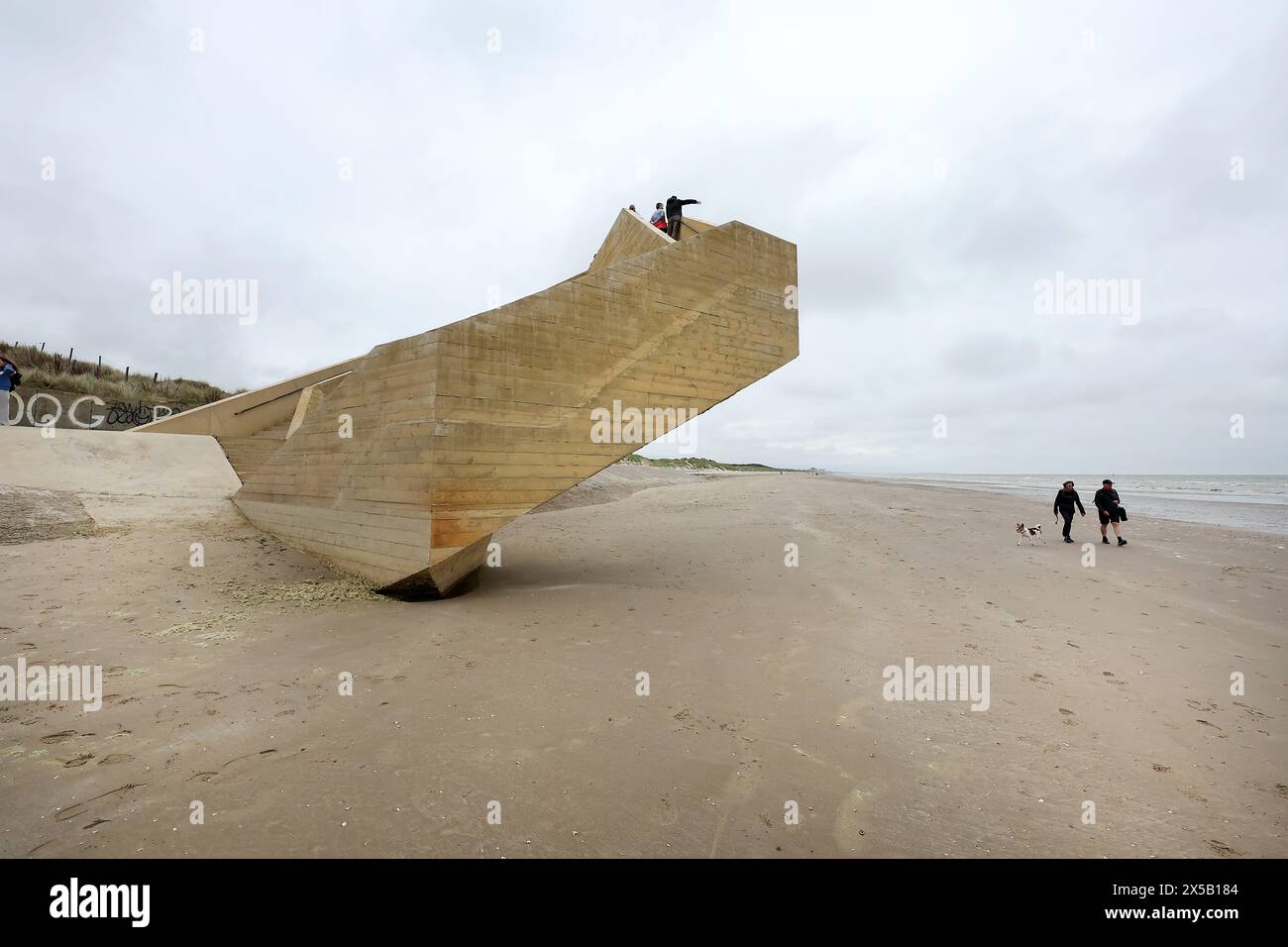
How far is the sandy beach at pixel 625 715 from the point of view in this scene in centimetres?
297

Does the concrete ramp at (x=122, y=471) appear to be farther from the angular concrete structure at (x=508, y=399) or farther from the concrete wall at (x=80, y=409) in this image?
the concrete wall at (x=80, y=409)

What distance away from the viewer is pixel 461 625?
665 cm

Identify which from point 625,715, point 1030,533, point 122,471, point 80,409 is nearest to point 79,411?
point 80,409

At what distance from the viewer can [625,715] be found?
4387 mm

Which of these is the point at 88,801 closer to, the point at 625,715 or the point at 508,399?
the point at 625,715

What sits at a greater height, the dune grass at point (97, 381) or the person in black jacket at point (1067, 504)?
the dune grass at point (97, 381)

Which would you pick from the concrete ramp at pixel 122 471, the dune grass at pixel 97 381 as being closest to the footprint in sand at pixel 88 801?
the concrete ramp at pixel 122 471

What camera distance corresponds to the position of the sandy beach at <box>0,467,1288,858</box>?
297cm

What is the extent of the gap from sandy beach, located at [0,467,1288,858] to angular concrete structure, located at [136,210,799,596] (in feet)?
3.48

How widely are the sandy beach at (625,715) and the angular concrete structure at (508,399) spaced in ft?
3.48

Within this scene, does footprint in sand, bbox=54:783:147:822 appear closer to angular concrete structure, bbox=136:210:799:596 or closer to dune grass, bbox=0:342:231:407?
angular concrete structure, bbox=136:210:799:596

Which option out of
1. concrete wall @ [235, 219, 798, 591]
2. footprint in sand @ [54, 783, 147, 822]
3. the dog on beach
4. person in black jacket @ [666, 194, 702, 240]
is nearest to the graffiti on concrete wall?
concrete wall @ [235, 219, 798, 591]
